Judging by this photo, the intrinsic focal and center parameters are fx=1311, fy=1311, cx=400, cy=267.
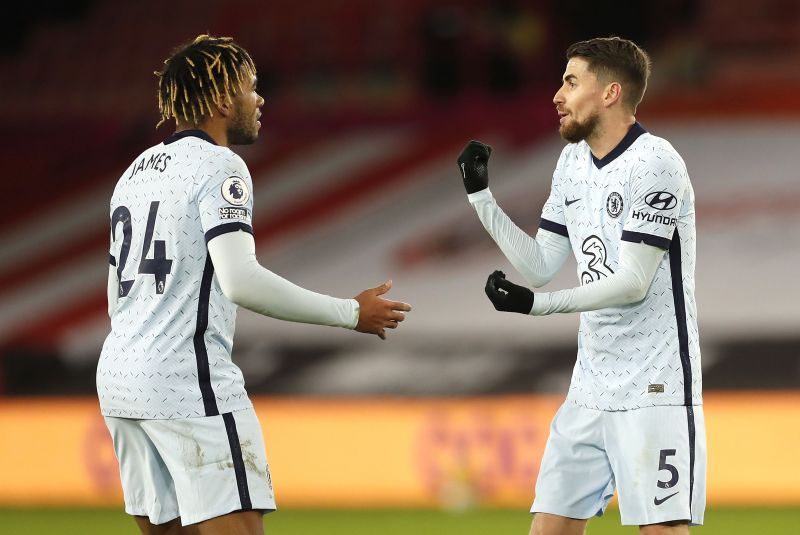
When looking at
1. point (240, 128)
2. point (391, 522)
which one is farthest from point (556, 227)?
point (391, 522)

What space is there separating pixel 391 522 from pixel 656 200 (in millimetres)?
4816

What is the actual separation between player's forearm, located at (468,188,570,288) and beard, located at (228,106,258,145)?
98 cm

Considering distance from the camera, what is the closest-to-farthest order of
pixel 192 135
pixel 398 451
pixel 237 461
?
pixel 237 461, pixel 192 135, pixel 398 451

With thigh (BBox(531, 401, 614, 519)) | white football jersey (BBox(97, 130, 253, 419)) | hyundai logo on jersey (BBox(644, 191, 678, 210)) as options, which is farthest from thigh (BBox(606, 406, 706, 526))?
white football jersey (BBox(97, 130, 253, 419))

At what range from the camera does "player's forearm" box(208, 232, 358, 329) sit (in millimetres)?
3547

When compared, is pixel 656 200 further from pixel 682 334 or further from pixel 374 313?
pixel 374 313

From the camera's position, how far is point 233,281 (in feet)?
11.6

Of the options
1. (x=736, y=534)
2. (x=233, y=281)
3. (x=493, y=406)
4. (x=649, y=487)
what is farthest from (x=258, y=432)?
(x=493, y=406)

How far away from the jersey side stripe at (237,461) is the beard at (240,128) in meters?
0.83

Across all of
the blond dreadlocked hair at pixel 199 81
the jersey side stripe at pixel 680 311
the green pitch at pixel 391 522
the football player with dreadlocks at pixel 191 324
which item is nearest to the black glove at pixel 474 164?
the jersey side stripe at pixel 680 311

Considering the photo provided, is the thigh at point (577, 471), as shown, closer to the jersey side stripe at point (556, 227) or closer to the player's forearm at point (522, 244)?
the player's forearm at point (522, 244)

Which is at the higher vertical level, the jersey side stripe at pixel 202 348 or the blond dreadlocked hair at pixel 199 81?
the blond dreadlocked hair at pixel 199 81

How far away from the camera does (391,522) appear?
27.7ft

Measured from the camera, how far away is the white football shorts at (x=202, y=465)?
362 cm
